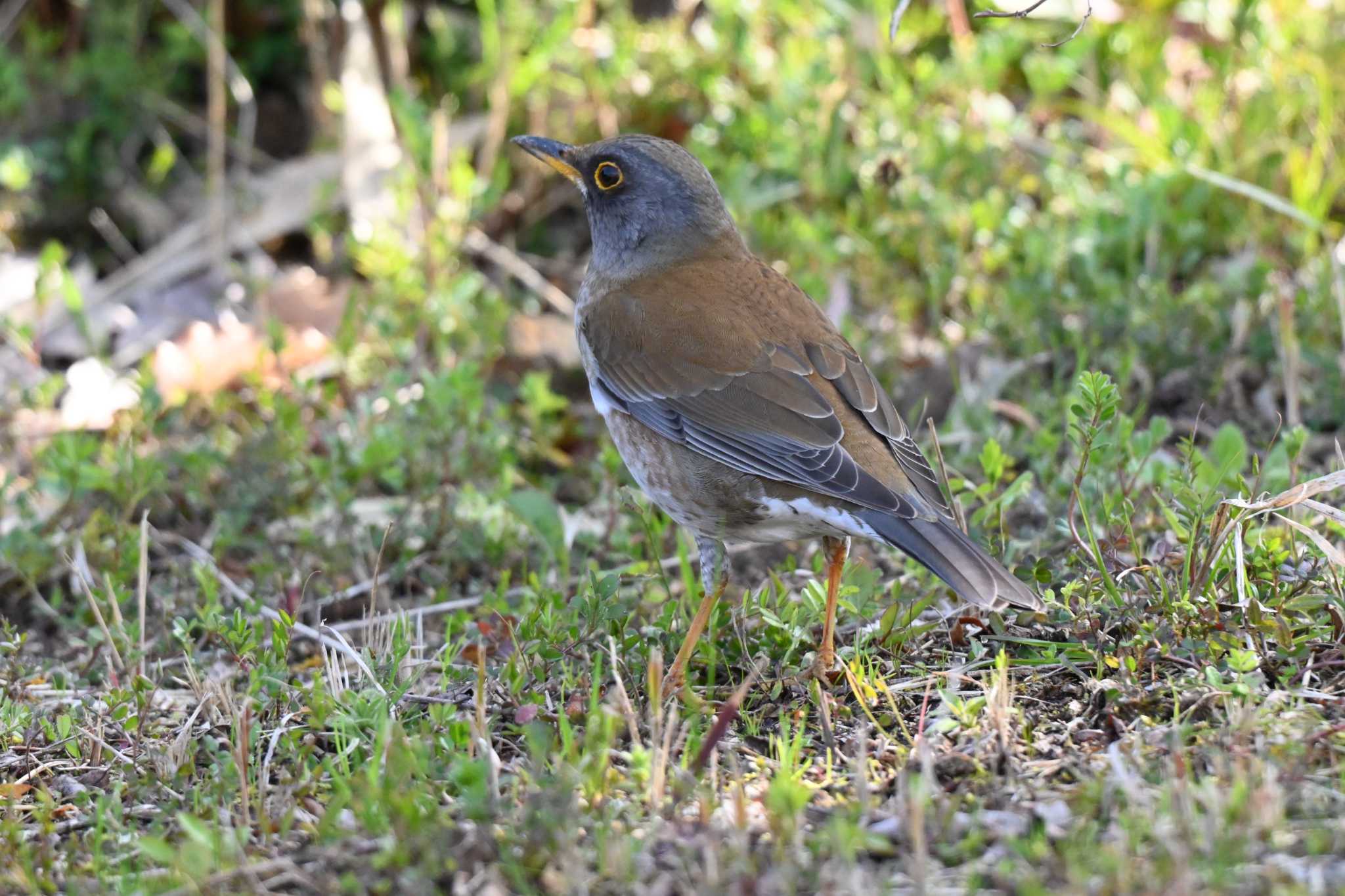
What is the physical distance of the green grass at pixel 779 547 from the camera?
3125 millimetres

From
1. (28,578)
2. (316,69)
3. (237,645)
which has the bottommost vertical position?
(28,578)

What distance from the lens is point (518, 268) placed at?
7.36 m

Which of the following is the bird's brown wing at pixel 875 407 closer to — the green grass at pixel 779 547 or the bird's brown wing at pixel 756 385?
the bird's brown wing at pixel 756 385

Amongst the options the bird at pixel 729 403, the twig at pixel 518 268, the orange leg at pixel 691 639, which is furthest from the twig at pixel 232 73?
the orange leg at pixel 691 639

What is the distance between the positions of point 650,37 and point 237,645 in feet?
16.5

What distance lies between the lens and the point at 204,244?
25.8 feet

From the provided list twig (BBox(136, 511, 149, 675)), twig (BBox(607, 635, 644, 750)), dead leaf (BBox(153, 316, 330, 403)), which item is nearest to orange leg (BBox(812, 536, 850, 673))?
twig (BBox(607, 635, 644, 750))

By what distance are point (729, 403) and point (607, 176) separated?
125cm

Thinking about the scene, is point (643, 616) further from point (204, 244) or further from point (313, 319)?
point (204, 244)

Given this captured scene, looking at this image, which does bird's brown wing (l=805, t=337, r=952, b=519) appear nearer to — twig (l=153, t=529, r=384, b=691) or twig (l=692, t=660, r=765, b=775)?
twig (l=692, t=660, r=765, b=775)

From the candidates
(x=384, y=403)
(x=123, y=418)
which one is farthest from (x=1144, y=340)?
(x=123, y=418)

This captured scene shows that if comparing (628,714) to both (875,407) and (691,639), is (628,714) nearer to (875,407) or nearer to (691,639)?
(691,639)

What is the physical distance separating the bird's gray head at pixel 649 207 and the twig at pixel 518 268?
1806 millimetres

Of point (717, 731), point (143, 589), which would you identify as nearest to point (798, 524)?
point (717, 731)
